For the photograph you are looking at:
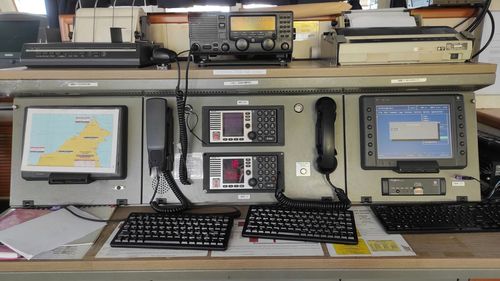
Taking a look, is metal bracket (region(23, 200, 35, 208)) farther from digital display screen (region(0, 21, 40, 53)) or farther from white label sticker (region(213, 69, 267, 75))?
digital display screen (region(0, 21, 40, 53))

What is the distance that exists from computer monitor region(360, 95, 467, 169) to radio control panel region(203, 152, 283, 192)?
0.30 m

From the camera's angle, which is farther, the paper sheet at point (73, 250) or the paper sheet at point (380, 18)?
the paper sheet at point (380, 18)

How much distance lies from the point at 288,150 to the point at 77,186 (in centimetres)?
70

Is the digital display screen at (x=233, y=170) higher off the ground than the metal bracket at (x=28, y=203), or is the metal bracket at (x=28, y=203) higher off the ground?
the digital display screen at (x=233, y=170)

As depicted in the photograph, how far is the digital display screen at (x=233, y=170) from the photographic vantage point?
4.10ft

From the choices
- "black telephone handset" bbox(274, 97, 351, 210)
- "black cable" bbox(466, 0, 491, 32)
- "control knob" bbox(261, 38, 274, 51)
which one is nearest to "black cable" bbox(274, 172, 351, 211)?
"black telephone handset" bbox(274, 97, 351, 210)

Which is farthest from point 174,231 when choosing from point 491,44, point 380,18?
point 491,44

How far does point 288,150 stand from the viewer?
4.15ft

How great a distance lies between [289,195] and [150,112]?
0.52 metres

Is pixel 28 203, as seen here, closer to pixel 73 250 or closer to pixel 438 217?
pixel 73 250

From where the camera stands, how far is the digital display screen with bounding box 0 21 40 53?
2.49 metres

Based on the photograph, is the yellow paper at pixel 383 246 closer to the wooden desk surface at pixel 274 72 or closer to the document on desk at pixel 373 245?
the document on desk at pixel 373 245

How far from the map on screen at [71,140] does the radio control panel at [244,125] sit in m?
0.30

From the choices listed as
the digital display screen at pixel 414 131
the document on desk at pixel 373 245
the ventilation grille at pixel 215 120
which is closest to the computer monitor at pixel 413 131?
the digital display screen at pixel 414 131
